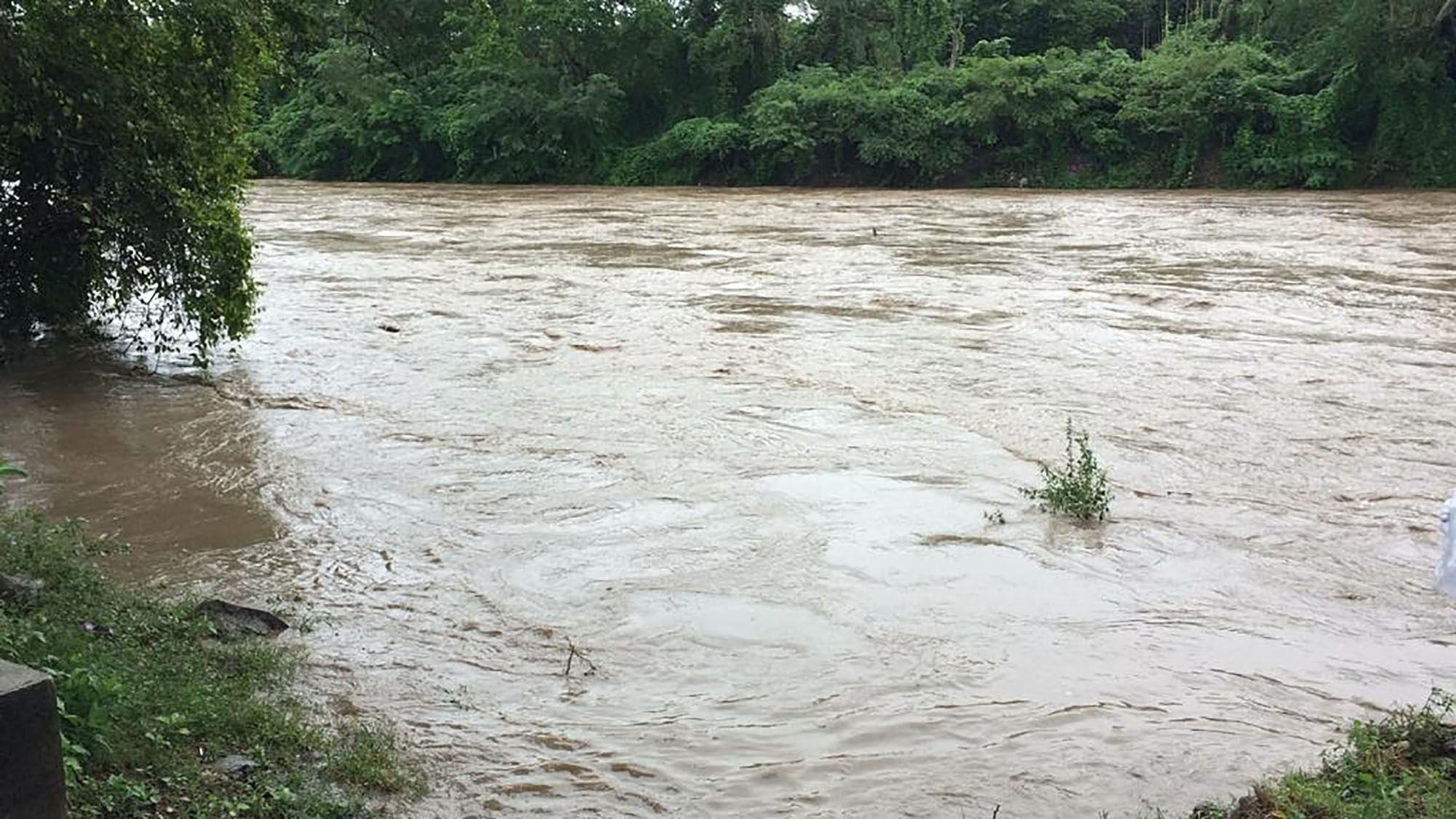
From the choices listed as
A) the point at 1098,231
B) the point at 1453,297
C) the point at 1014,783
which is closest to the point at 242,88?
the point at 1014,783

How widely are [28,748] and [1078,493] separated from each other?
5.72m

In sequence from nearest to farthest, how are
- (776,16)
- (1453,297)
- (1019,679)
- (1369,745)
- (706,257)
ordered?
(1369,745) → (1019,679) → (1453,297) → (706,257) → (776,16)

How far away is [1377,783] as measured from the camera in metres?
3.79

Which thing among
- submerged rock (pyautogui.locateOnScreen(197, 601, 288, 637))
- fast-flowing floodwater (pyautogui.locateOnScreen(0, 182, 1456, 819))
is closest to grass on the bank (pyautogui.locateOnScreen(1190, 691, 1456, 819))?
fast-flowing floodwater (pyautogui.locateOnScreen(0, 182, 1456, 819))

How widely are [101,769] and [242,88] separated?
8291 millimetres

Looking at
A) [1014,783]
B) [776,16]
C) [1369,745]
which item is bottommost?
[1014,783]

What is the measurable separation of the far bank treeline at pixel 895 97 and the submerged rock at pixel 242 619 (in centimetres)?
2368

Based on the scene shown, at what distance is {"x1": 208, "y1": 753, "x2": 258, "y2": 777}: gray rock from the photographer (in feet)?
12.9

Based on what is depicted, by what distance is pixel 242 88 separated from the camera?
1064 cm

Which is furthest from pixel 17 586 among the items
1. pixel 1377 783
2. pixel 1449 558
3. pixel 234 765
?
pixel 1449 558

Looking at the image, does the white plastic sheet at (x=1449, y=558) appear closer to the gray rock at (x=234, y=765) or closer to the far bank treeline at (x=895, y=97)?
the gray rock at (x=234, y=765)

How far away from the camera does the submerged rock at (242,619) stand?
18.0 feet

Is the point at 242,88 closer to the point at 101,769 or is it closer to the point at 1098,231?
the point at 101,769

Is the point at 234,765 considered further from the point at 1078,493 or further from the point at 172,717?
the point at 1078,493
